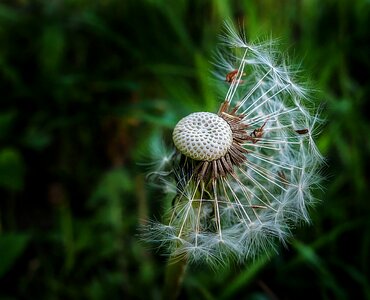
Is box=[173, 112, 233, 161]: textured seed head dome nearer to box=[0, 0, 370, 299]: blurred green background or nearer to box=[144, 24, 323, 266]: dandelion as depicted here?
box=[144, 24, 323, 266]: dandelion

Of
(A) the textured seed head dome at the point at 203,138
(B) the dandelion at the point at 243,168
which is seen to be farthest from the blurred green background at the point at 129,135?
(A) the textured seed head dome at the point at 203,138

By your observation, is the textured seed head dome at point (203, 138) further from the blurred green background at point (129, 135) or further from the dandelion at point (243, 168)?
the blurred green background at point (129, 135)

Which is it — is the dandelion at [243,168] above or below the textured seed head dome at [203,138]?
below

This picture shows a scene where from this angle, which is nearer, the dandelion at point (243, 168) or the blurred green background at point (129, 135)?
the dandelion at point (243, 168)

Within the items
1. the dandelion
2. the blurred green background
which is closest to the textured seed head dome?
the dandelion

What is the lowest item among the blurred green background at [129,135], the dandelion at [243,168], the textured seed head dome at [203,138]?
the blurred green background at [129,135]

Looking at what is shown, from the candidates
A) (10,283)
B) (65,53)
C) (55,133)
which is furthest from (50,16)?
(10,283)

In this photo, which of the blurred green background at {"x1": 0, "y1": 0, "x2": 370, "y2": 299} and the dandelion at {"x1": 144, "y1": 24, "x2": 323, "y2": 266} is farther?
the blurred green background at {"x1": 0, "y1": 0, "x2": 370, "y2": 299}
